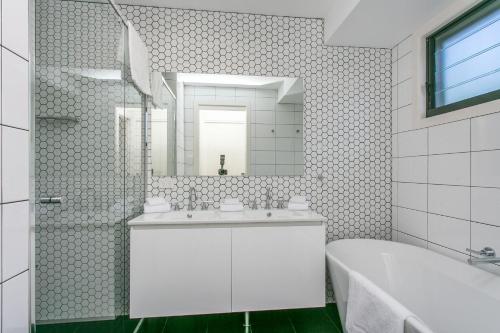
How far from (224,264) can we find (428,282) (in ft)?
4.06

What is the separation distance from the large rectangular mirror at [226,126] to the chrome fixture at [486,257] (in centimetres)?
119

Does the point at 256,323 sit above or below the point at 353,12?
below

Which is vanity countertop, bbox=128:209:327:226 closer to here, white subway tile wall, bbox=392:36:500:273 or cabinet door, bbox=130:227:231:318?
cabinet door, bbox=130:227:231:318

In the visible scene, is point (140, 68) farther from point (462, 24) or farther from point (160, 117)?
point (462, 24)

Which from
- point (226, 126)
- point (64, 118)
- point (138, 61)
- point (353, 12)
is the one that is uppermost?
point (353, 12)

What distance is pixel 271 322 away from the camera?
1.99 metres

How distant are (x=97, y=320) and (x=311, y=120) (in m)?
1.99

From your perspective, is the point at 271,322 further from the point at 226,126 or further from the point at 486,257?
the point at 226,126

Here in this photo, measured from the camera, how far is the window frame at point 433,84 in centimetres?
157

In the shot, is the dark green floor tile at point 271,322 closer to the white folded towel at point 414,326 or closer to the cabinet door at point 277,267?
the cabinet door at point 277,267

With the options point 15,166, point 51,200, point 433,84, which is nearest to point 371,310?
point 15,166

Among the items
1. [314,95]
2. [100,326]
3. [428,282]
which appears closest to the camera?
[100,326]

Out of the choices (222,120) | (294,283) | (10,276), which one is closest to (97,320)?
(10,276)

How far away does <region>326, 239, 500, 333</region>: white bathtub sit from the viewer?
50.8 inches
